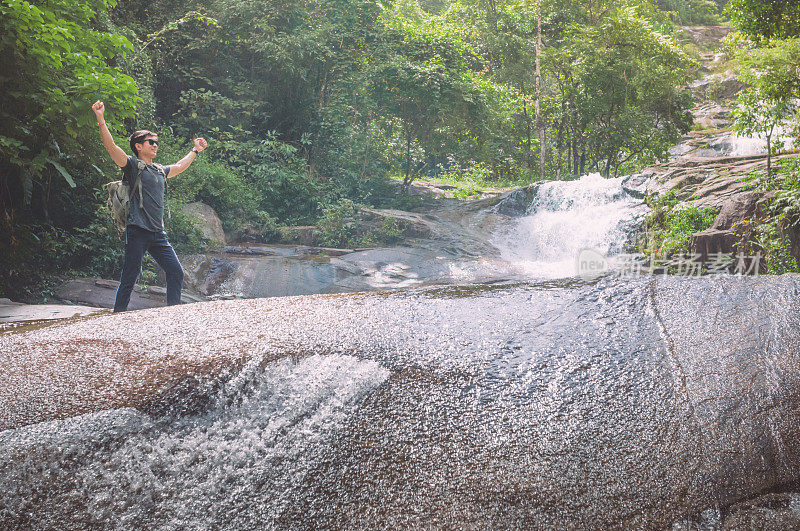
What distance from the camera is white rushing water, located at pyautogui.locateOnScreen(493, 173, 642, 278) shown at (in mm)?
10930

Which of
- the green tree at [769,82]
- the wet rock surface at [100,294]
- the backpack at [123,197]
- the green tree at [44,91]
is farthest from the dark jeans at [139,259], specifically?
the green tree at [769,82]

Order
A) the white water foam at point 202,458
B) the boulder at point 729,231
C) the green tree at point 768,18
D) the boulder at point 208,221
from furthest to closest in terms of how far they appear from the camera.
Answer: the boulder at point 208,221 < the green tree at point 768,18 < the boulder at point 729,231 < the white water foam at point 202,458

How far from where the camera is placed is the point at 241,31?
13.6 metres

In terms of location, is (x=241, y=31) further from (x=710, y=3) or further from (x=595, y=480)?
(x=710, y=3)

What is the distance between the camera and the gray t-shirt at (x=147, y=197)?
174 inches

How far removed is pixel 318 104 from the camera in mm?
14750

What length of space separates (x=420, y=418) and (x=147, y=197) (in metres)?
3.35

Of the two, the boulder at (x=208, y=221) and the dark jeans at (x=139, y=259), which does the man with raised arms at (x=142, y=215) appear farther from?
the boulder at (x=208, y=221)

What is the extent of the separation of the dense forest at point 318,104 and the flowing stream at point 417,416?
4300mm

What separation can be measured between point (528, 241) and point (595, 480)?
11371 millimetres

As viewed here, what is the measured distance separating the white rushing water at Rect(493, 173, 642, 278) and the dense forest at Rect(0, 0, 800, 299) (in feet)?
10.8
